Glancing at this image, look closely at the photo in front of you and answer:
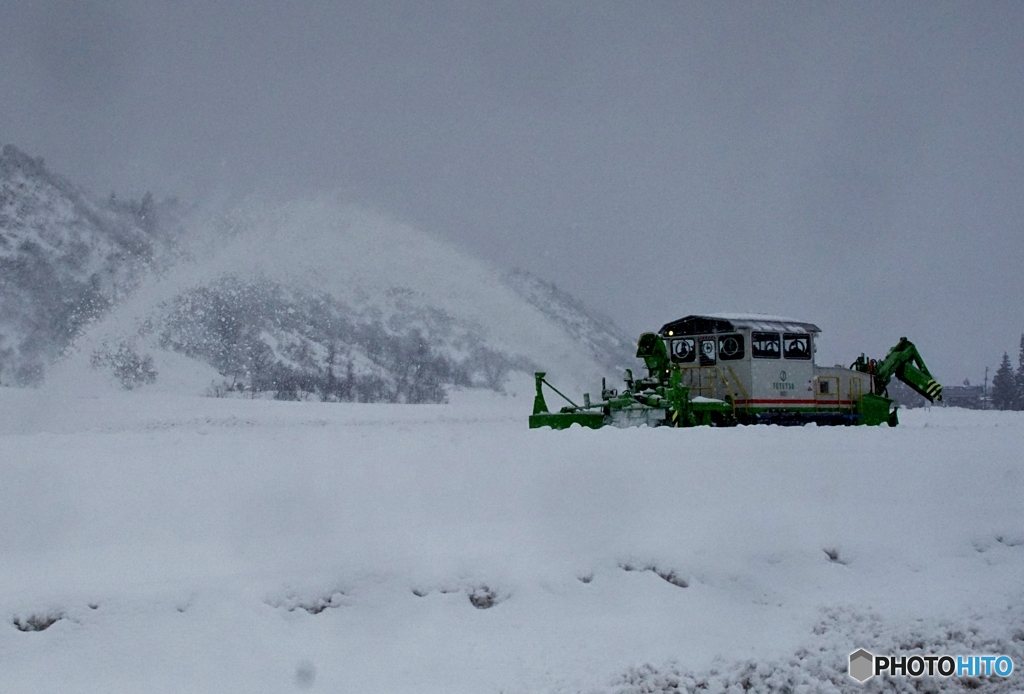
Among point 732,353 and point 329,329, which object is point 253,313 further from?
point 732,353

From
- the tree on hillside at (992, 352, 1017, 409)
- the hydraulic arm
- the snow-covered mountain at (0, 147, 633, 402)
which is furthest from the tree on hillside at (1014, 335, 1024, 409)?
the hydraulic arm

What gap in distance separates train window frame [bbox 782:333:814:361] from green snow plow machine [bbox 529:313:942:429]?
26 millimetres

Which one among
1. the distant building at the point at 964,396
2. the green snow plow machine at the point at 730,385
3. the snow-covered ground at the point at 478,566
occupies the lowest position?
the snow-covered ground at the point at 478,566

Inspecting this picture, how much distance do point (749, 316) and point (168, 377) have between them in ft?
169

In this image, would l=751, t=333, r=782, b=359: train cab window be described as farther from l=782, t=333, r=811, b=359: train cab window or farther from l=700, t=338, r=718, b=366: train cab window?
l=700, t=338, r=718, b=366: train cab window

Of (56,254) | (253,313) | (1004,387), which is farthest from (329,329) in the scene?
(1004,387)

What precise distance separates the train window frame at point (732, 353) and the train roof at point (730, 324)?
16 cm

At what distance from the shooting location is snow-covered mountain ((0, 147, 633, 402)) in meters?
53.0

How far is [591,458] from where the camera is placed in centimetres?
1085

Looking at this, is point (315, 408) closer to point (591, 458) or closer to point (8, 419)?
point (8, 419)

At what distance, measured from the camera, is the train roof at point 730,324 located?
2278 centimetres

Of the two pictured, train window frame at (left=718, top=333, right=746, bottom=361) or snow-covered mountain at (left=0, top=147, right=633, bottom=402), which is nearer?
train window frame at (left=718, top=333, right=746, bottom=361)

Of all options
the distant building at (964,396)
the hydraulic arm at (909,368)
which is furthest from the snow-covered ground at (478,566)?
the distant building at (964,396)

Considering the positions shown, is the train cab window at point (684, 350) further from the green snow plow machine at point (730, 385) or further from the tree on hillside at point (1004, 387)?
the tree on hillside at point (1004, 387)
